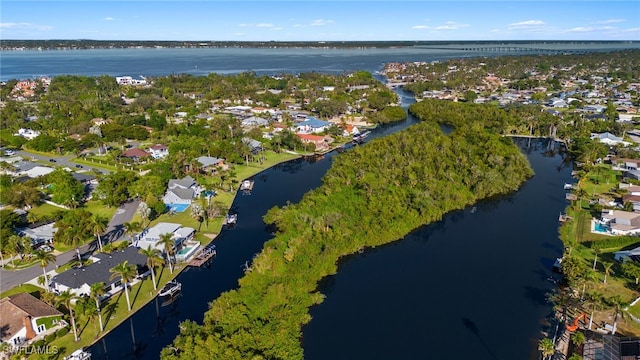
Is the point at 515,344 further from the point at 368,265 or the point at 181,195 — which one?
the point at 181,195

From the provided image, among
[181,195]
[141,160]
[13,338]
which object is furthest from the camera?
[141,160]

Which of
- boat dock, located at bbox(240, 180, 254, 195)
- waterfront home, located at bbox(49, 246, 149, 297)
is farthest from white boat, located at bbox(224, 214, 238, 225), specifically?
waterfront home, located at bbox(49, 246, 149, 297)

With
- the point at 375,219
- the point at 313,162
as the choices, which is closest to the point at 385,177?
the point at 375,219

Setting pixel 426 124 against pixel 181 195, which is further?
pixel 426 124

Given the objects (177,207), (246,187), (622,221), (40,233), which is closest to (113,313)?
(40,233)

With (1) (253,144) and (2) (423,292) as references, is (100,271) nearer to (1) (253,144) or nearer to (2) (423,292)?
(2) (423,292)

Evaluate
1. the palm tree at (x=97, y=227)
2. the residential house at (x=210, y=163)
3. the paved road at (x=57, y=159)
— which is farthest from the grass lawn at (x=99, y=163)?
the palm tree at (x=97, y=227)
